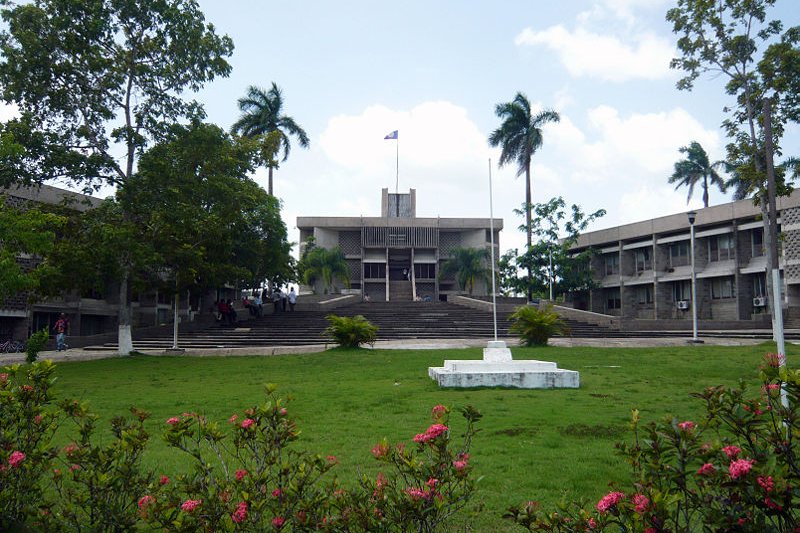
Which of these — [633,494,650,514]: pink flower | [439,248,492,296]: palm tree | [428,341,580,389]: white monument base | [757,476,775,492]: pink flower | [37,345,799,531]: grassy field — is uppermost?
[439,248,492,296]: palm tree

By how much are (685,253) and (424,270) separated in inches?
866

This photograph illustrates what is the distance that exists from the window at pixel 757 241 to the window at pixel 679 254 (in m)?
4.19

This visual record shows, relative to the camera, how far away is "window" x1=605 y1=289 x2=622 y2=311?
45.7 meters

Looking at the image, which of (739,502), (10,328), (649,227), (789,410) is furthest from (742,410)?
(649,227)

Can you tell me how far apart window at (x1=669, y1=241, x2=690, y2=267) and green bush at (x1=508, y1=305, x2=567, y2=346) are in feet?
78.1

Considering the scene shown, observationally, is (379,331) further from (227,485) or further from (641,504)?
(641,504)

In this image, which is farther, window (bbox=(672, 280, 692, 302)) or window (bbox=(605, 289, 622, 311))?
window (bbox=(605, 289, 622, 311))

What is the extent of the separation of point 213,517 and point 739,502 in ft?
7.09

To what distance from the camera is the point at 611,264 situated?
4597 cm

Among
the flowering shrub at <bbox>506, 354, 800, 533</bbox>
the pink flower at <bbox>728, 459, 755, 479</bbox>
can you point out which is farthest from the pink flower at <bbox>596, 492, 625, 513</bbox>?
the pink flower at <bbox>728, 459, 755, 479</bbox>

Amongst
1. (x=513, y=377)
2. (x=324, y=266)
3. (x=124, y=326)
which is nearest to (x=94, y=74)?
(x=124, y=326)

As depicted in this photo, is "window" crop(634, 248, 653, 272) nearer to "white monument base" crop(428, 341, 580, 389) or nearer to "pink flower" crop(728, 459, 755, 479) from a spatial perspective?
"white monument base" crop(428, 341, 580, 389)

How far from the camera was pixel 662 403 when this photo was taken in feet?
29.3

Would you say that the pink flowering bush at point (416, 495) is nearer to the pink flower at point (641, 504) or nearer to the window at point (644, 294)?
the pink flower at point (641, 504)
